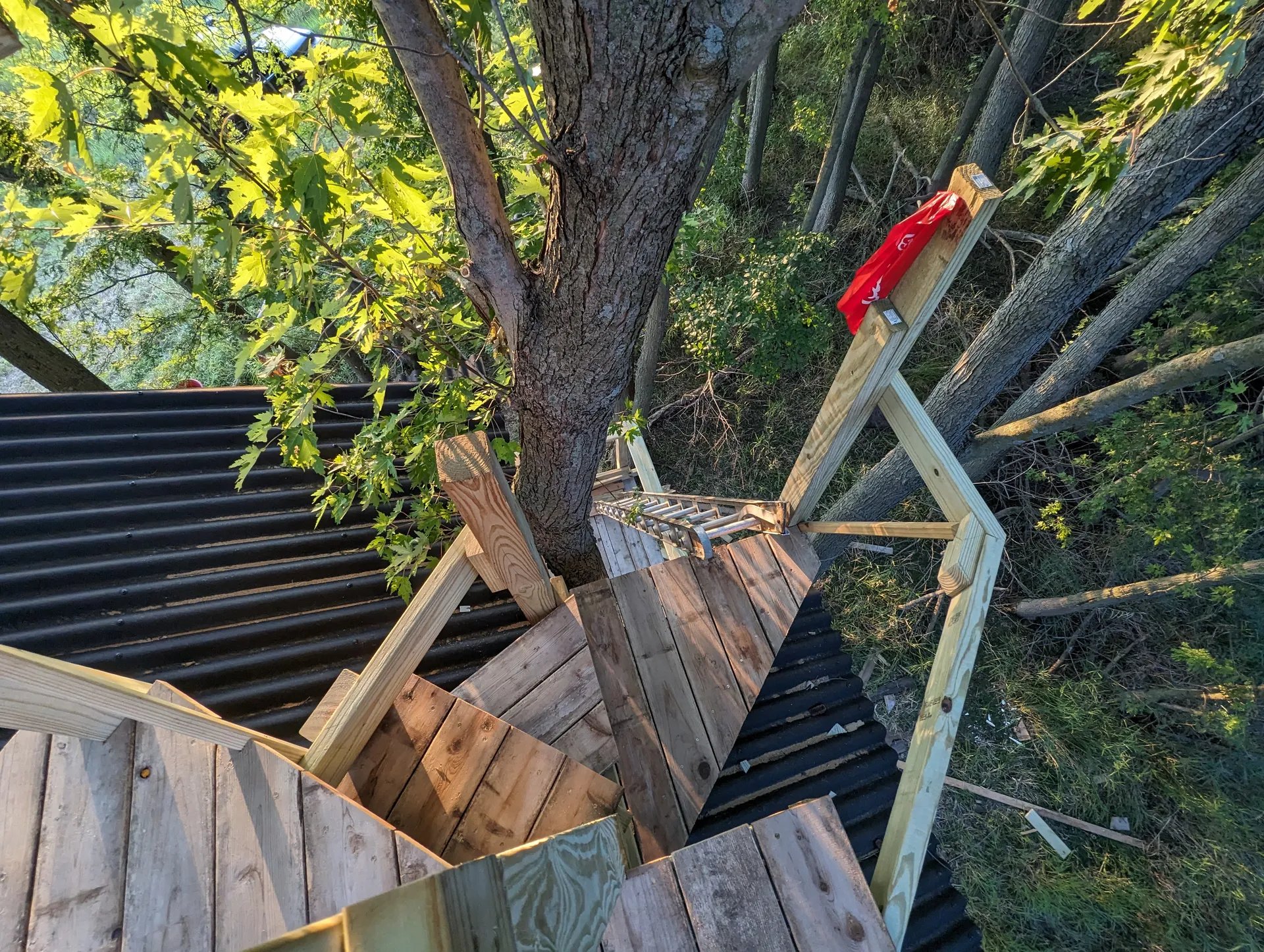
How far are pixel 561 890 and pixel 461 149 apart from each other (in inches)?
65.0

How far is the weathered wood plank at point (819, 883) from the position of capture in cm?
139

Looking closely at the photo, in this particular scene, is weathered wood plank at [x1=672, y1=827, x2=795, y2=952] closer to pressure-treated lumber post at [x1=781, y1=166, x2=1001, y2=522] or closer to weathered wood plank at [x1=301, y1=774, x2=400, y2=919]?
weathered wood plank at [x1=301, y1=774, x2=400, y2=919]

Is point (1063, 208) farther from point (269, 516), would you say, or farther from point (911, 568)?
point (269, 516)

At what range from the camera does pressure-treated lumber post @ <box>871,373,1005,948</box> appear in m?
1.50

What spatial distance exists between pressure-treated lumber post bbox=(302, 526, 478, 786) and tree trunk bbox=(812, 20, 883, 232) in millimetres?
5711

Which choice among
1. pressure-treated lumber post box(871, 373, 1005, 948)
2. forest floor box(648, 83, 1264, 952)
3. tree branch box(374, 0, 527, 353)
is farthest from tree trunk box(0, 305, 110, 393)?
forest floor box(648, 83, 1264, 952)

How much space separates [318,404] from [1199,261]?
17.5 ft

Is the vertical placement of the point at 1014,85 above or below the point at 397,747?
above

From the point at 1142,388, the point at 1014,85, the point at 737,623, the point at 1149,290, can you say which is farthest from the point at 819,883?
the point at 1014,85

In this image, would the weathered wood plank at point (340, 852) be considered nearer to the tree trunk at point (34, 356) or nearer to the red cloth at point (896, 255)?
the red cloth at point (896, 255)

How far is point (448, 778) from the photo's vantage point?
1.78 meters

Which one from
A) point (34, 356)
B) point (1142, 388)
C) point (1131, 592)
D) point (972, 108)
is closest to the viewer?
point (1142, 388)

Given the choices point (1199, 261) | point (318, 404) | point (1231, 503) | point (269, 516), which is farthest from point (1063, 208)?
point (269, 516)

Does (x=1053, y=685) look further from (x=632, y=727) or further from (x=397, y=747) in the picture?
(x=397, y=747)
